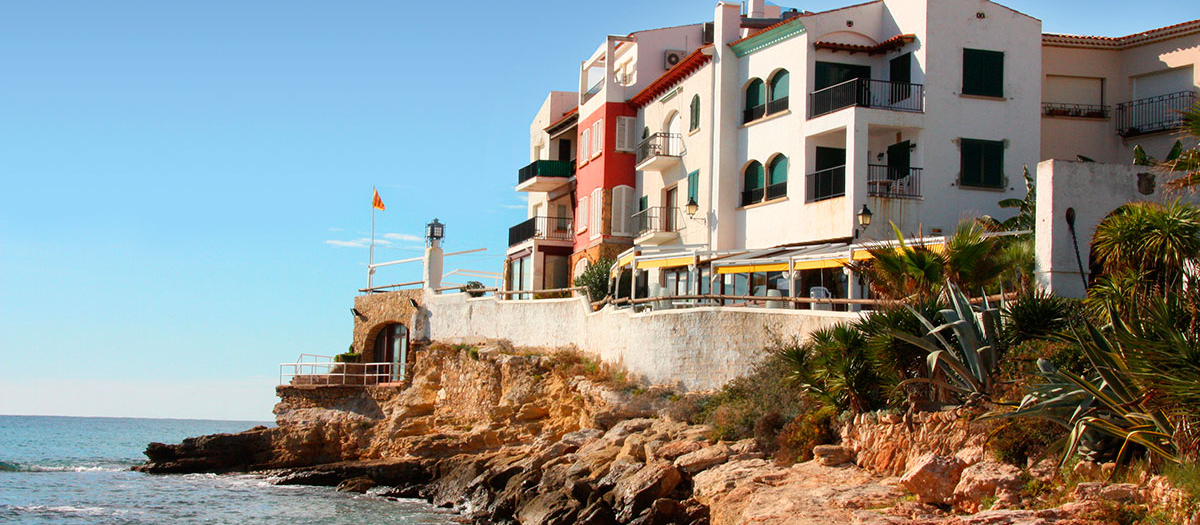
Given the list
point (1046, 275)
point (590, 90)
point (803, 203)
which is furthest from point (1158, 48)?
point (590, 90)

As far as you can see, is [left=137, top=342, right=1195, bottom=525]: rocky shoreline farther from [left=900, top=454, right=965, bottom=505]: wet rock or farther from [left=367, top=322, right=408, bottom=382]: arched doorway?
[left=367, top=322, right=408, bottom=382]: arched doorway

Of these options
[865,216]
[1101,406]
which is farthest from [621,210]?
[1101,406]

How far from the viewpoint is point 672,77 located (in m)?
40.1

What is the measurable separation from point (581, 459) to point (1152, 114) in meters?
18.5

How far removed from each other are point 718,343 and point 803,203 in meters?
6.48

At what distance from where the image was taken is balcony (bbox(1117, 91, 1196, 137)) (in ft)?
104

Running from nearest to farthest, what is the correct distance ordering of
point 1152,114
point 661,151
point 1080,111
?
point 1152,114
point 1080,111
point 661,151

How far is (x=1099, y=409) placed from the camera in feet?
53.4

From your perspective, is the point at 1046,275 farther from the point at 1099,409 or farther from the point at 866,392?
the point at 1099,409

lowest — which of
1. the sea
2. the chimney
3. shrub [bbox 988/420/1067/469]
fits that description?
the sea

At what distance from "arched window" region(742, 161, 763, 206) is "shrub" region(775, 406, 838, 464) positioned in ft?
45.3

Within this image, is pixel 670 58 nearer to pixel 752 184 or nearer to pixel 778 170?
pixel 752 184

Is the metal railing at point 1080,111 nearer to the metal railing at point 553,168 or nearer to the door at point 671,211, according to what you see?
the door at point 671,211

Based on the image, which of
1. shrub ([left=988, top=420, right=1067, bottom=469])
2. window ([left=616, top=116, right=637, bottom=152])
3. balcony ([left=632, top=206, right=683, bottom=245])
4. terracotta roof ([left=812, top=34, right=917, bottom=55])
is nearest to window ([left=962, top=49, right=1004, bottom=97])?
terracotta roof ([left=812, top=34, right=917, bottom=55])
